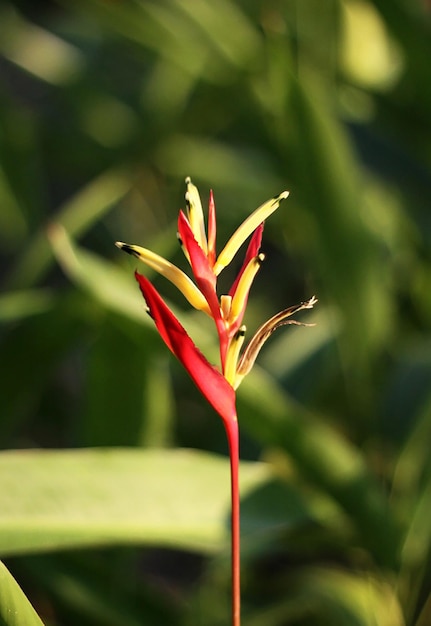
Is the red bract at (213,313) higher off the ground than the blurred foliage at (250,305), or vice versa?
the red bract at (213,313)

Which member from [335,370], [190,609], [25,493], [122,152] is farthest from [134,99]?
[25,493]

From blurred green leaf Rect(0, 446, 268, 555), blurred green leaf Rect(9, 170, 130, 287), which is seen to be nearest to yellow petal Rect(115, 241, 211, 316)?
blurred green leaf Rect(0, 446, 268, 555)

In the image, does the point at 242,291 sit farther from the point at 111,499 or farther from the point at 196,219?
the point at 111,499

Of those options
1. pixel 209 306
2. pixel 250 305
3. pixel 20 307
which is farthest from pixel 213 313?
pixel 250 305

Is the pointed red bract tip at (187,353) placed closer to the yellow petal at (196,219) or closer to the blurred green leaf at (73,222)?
the yellow petal at (196,219)

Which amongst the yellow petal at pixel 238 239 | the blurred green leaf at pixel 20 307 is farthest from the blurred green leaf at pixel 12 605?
the blurred green leaf at pixel 20 307

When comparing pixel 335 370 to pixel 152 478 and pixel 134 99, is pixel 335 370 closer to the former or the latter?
pixel 152 478
